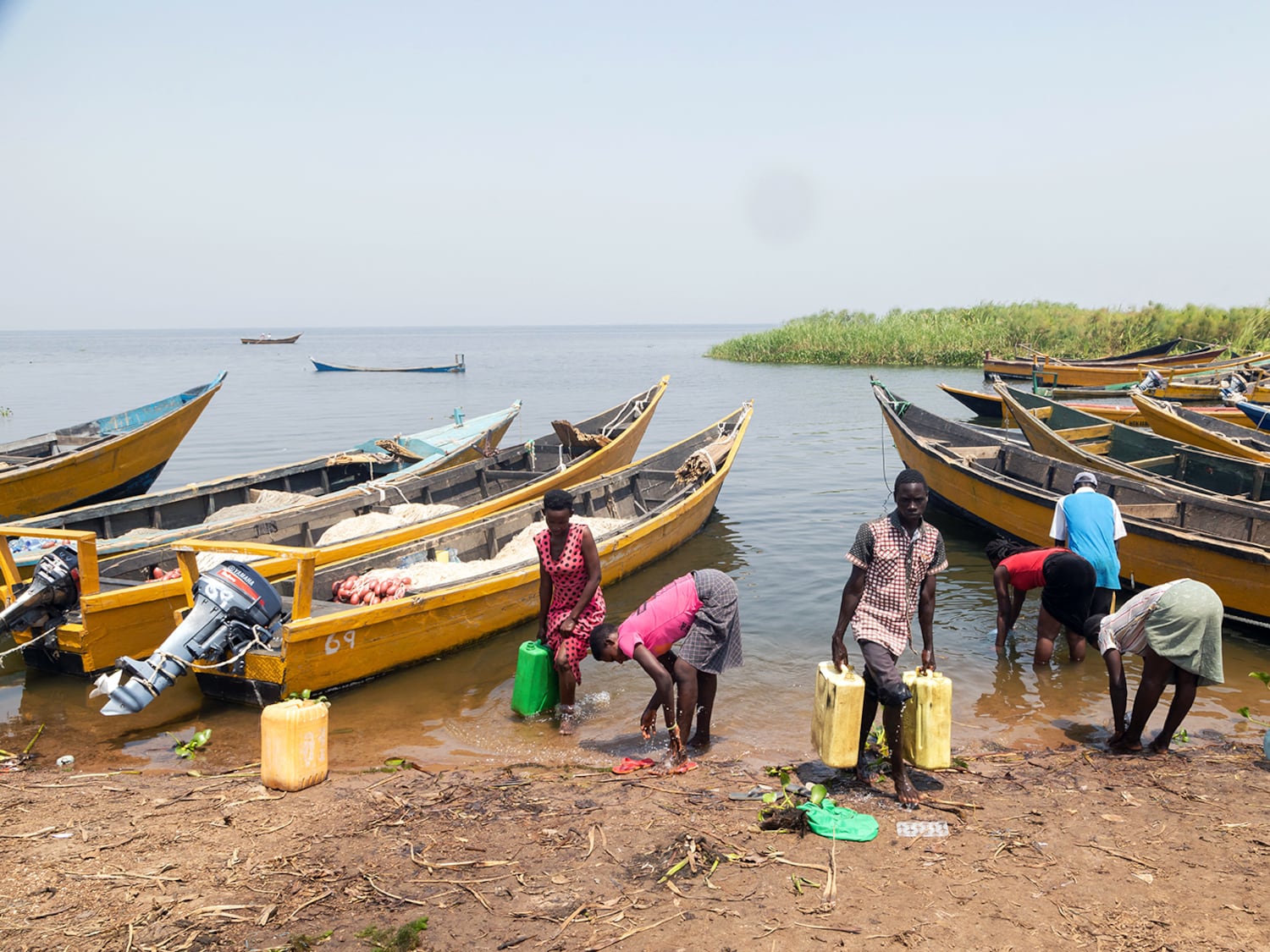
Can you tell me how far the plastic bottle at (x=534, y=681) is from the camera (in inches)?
238

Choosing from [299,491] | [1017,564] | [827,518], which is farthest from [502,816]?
[827,518]

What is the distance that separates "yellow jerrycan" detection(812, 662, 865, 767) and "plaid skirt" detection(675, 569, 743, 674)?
2.29 feet

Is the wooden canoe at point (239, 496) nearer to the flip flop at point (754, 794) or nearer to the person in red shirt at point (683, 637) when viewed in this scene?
the person in red shirt at point (683, 637)

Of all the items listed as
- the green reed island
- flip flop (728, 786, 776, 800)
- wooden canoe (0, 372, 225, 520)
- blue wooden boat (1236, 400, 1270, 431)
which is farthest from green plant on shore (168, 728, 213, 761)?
the green reed island

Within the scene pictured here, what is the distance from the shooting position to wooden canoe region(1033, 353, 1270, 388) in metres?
24.1

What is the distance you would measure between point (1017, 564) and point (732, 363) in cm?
4502

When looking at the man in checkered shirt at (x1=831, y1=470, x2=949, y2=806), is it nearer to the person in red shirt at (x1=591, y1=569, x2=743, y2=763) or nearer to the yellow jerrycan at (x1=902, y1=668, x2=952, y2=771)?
the yellow jerrycan at (x1=902, y1=668, x2=952, y2=771)

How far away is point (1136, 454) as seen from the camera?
1268 centimetres

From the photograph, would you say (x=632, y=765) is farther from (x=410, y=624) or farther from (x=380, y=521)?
(x=380, y=521)

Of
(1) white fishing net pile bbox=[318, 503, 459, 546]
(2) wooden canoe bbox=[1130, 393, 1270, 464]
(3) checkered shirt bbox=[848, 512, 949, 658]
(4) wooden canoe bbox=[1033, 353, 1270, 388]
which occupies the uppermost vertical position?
(4) wooden canoe bbox=[1033, 353, 1270, 388]

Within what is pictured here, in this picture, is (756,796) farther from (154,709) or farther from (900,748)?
(154,709)

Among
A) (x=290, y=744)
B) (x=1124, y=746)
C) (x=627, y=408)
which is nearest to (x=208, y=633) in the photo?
(x=290, y=744)

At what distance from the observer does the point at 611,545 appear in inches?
360

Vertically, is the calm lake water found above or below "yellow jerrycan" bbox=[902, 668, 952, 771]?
below
